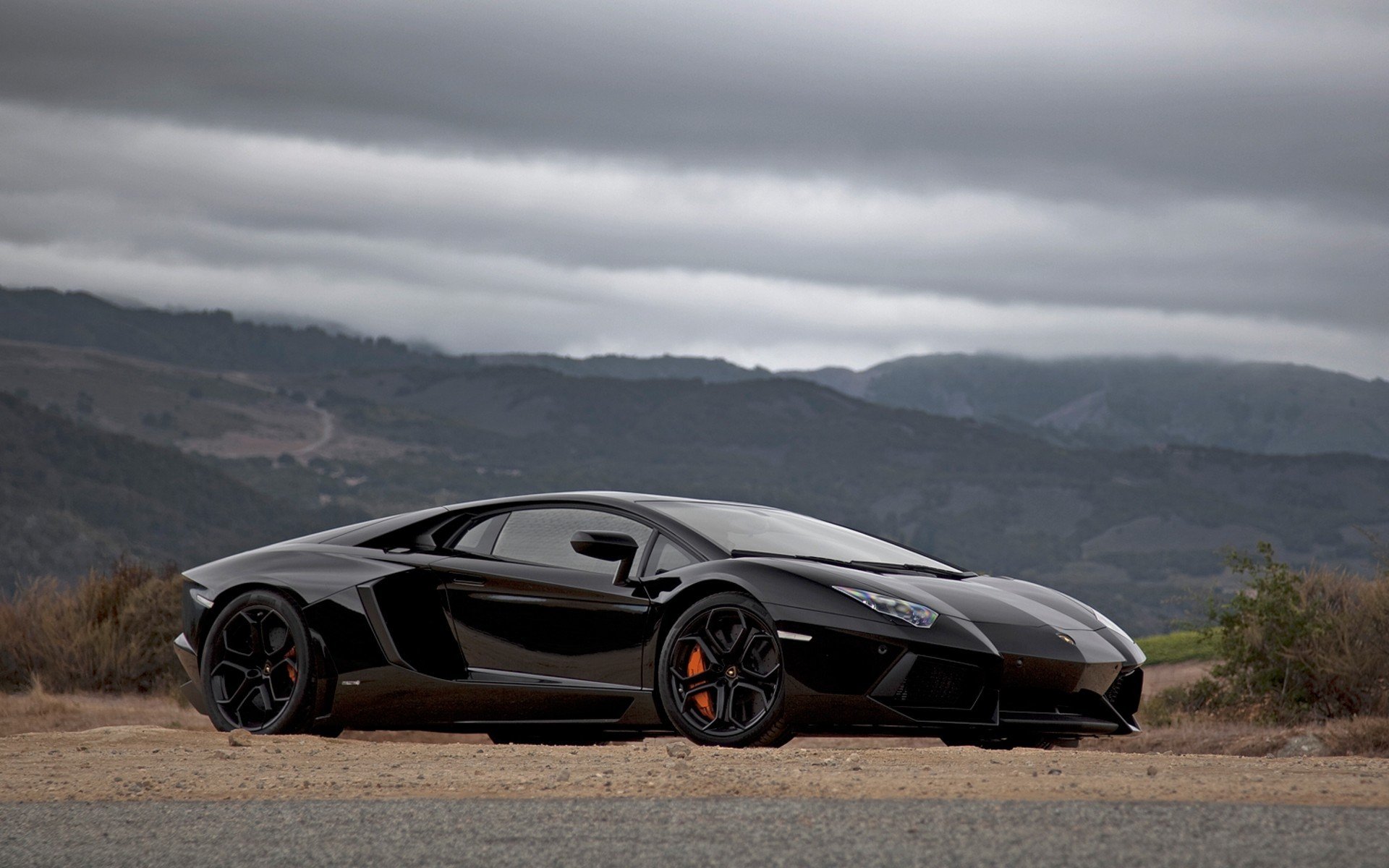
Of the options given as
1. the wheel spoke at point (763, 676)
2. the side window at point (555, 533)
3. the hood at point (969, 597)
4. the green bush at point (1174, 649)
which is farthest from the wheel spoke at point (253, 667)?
the green bush at point (1174, 649)

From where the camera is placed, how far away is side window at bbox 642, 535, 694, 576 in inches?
299

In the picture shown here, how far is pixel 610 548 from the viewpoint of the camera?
756 centimetres

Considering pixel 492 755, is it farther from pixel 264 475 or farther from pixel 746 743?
pixel 264 475

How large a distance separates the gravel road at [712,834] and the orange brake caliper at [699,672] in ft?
5.28

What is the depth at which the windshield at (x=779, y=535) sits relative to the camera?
25.5ft

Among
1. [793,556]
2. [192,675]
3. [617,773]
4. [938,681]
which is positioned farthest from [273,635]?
[938,681]

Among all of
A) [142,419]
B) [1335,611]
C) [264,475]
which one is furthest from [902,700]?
[142,419]

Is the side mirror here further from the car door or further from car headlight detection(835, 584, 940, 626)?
car headlight detection(835, 584, 940, 626)

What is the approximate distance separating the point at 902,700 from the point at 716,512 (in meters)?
1.63

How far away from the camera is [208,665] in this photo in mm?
8680

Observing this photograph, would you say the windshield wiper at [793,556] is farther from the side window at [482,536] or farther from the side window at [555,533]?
the side window at [482,536]

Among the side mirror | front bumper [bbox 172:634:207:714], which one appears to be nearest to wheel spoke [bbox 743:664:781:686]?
the side mirror

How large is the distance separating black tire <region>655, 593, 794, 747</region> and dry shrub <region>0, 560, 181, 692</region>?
11.6 m

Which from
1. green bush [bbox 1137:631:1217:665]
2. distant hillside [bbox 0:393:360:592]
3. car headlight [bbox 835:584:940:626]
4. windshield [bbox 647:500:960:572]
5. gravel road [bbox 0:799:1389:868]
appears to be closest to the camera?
gravel road [bbox 0:799:1389:868]
